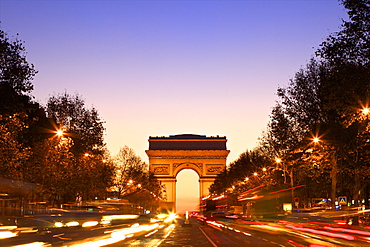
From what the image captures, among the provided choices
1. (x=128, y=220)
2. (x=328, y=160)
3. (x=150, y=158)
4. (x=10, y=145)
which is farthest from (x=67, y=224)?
(x=150, y=158)

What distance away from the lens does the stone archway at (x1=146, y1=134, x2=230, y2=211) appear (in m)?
153

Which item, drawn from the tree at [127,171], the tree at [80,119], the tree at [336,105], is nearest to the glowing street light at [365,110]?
the tree at [336,105]

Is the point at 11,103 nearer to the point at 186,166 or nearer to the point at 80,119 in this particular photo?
the point at 80,119

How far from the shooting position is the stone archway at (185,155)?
15262cm

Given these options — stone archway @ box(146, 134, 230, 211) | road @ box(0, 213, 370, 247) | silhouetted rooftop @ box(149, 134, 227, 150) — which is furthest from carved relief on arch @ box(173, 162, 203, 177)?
road @ box(0, 213, 370, 247)

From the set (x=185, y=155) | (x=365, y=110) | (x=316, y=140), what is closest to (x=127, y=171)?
(x=185, y=155)

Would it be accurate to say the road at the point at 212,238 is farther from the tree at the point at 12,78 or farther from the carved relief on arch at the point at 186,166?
the carved relief on arch at the point at 186,166

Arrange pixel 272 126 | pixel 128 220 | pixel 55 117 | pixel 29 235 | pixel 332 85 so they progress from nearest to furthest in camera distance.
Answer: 1. pixel 29 235
2. pixel 332 85
3. pixel 128 220
4. pixel 272 126
5. pixel 55 117

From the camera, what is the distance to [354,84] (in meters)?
36.0

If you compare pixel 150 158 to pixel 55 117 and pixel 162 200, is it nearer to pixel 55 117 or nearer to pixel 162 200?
pixel 162 200

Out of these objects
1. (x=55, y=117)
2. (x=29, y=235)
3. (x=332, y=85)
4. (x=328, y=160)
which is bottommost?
(x=29, y=235)

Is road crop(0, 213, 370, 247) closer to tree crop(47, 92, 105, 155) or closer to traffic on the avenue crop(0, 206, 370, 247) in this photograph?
traffic on the avenue crop(0, 206, 370, 247)

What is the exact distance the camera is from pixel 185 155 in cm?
15288

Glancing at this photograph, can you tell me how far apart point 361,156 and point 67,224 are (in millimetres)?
24710
